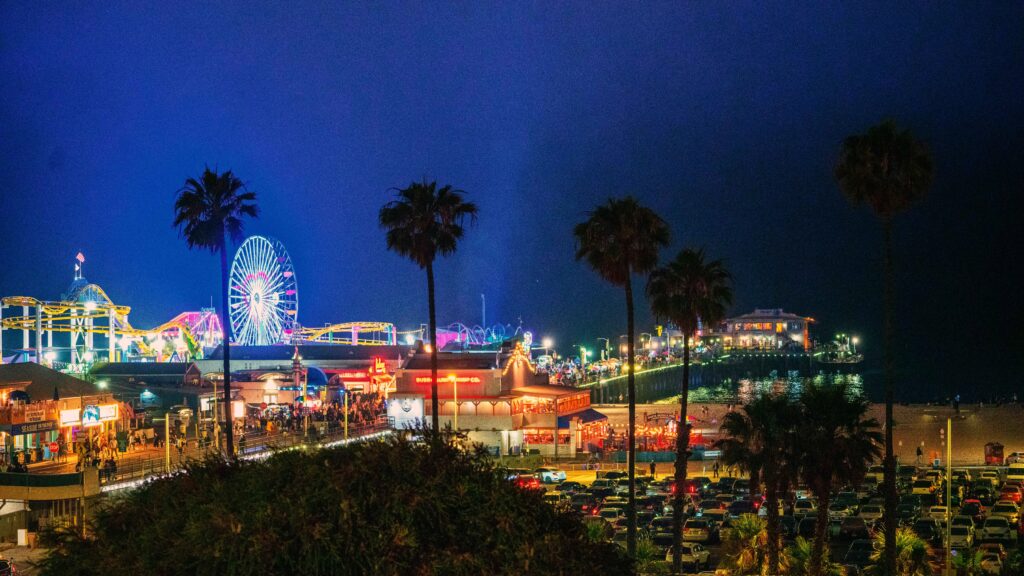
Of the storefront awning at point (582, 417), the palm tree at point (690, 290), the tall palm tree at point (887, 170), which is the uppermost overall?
the tall palm tree at point (887, 170)

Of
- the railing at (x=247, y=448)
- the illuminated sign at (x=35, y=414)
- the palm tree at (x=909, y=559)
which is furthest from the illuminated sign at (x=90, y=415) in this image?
the palm tree at (x=909, y=559)

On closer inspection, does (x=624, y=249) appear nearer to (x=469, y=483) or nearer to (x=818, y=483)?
(x=818, y=483)

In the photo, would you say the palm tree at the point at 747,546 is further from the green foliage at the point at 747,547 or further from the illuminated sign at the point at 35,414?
the illuminated sign at the point at 35,414

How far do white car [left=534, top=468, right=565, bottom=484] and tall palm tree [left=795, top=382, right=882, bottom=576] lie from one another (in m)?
19.2

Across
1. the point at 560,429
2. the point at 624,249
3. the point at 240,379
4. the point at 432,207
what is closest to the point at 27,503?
the point at 432,207

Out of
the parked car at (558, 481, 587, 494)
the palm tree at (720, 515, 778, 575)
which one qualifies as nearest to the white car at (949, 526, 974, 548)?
the palm tree at (720, 515, 778, 575)

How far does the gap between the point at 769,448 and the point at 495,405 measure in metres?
32.9

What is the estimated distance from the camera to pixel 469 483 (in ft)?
38.1

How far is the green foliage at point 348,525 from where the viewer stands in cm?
1034

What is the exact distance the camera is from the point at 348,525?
10547 millimetres

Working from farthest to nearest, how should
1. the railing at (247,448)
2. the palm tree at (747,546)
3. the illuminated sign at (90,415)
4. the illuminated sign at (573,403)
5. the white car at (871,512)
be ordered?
the illuminated sign at (573,403)
the illuminated sign at (90,415)
the white car at (871,512)
the railing at (247,448)
the palm tree at (747,546)

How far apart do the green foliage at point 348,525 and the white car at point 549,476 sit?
31.2 metres

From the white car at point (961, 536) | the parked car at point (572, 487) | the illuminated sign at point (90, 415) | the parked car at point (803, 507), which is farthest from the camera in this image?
the illuminated sign at point (90, 415)

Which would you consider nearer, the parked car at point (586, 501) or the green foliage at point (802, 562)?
the green foliage at point (802, 562)
